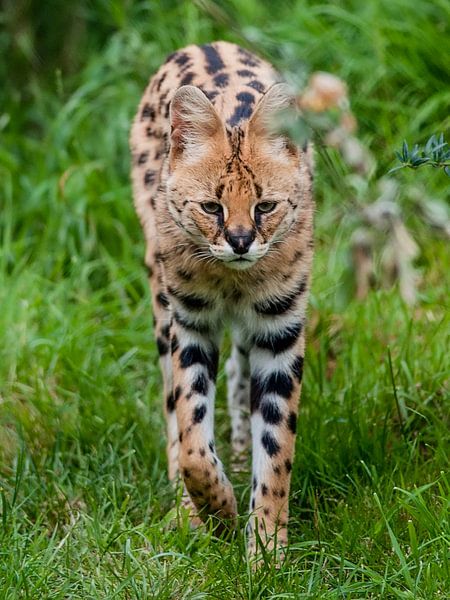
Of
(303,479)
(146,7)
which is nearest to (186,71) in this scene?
(303,479)

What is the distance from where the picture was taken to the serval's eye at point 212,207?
4.11 m

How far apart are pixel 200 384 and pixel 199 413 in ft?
0.37

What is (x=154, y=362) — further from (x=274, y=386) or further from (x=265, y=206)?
(x=265, y=206)

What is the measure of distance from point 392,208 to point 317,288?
3880 millimetres

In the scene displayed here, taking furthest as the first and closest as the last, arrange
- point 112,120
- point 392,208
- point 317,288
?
point 112,120 → point 317,288 → point 392,208

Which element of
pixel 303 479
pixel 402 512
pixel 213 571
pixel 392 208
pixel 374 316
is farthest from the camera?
pixel 374 316

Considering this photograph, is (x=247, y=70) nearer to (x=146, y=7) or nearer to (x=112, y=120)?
(x=112, y=120)

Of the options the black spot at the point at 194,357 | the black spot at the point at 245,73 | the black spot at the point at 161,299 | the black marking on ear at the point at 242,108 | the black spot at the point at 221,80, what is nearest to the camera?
the black marking on ear at the point at 242,108

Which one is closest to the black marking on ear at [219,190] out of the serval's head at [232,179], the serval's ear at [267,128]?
the serval's head at [232,179]

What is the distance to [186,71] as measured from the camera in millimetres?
5188

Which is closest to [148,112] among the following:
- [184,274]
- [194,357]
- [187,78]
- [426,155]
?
[187,78]

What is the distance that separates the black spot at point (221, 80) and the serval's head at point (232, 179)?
1.75 feet

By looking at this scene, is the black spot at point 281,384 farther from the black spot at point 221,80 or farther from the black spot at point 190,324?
the black spot at point 221,80

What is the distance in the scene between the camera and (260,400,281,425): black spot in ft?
14.8
